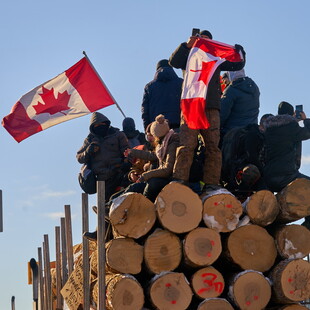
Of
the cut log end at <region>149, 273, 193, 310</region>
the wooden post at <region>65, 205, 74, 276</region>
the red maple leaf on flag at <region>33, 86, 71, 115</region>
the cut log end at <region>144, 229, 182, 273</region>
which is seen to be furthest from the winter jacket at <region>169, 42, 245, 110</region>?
the wooden post at <region>65, 205, 74, 276</region>

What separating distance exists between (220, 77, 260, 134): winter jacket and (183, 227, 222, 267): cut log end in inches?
102

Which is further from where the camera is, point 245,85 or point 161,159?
point 245,85

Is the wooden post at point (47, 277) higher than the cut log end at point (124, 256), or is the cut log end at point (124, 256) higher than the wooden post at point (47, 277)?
the wooden post at point (47, 277)

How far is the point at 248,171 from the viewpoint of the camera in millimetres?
13039

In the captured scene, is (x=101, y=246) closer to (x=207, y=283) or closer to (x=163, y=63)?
(x=207, y=283)

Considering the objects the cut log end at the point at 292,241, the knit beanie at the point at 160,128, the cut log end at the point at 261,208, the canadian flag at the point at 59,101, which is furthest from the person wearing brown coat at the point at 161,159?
the canadian flag at the point at 59,101

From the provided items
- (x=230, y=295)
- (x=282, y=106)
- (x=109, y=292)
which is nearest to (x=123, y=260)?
(x=109, y=292)

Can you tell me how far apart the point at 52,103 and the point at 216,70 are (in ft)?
12.4

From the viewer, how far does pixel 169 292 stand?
11828mm

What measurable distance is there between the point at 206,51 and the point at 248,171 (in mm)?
1504

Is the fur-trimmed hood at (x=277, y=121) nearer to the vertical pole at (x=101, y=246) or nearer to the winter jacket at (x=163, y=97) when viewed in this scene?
the winter jacket at (x=163, y=97)

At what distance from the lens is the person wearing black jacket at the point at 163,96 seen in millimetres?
14172

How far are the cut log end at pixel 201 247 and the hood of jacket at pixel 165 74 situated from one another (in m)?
3.09

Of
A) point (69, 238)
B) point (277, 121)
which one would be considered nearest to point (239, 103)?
point (277, 121)
